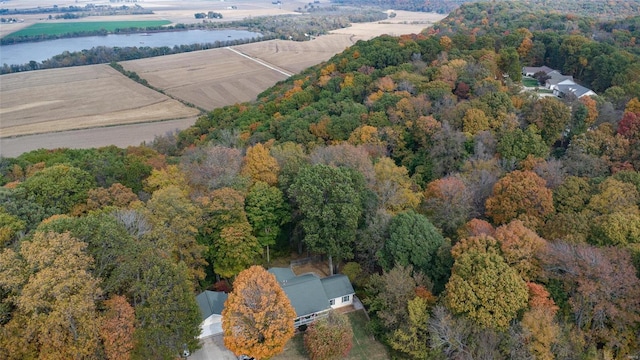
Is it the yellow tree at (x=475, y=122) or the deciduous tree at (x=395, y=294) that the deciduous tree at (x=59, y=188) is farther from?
the yellow tree at (x=475, y=122)

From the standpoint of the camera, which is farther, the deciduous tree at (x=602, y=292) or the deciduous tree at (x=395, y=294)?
the deciduous tree at (x=395, y=294)

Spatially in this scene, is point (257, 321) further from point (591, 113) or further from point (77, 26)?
point (77, 26)

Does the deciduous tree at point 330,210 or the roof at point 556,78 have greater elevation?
the roof at point 556,78

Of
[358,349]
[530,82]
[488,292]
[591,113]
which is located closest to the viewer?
[488,292]

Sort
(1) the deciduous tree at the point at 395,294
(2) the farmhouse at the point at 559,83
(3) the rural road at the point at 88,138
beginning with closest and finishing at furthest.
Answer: (1) the deciduous tree at the point at 395,294
(2) the farmhouse at the point at 559,83
(3) the rural road at the point at 88,138

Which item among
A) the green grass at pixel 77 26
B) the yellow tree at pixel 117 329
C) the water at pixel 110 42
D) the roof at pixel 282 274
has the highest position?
the green grass at pixel 77 26

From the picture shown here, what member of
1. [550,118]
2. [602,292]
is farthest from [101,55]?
[602,292]

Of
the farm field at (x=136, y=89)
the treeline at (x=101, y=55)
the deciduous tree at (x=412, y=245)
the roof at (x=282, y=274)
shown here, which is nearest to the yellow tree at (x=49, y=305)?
the roof at (x=282, y=274)

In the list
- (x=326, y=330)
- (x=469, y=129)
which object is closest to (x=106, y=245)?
(x=326, y=330)
